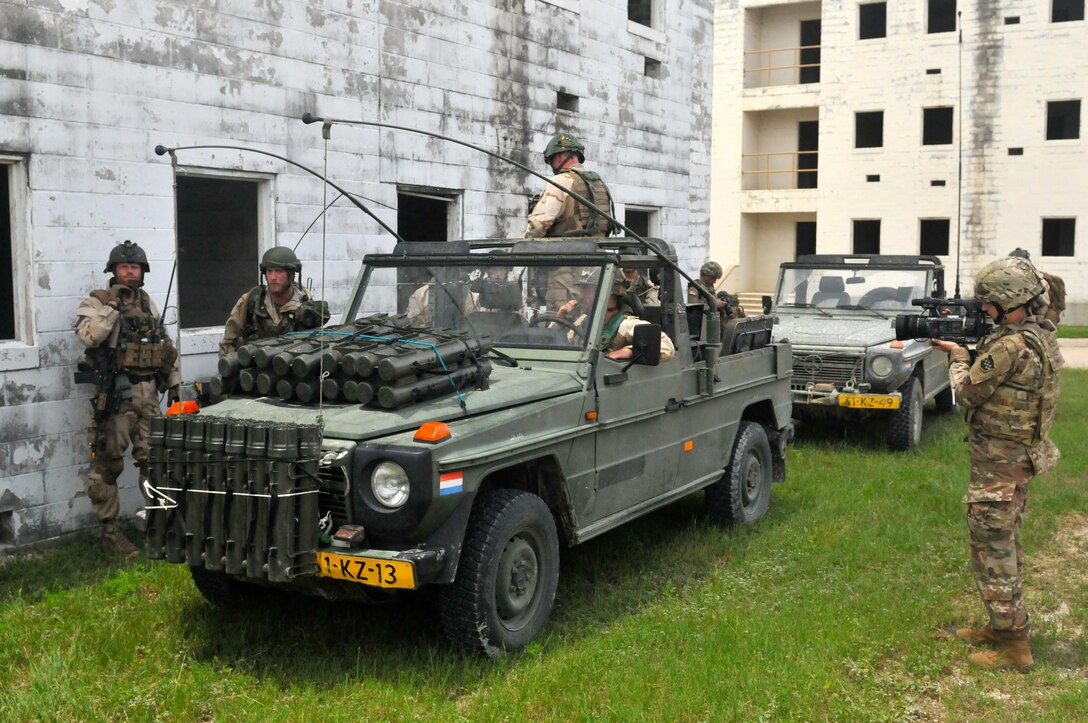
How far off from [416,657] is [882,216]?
25889 mm

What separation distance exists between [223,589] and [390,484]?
1.43 metres

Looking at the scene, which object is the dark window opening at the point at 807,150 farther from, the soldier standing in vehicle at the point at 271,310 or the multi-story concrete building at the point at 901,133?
the soldier standing in vehicle at the point at 271,310

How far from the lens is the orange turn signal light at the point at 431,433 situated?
4.48 metres

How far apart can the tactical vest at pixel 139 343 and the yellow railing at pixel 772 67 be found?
26.5 m

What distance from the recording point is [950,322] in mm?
5230

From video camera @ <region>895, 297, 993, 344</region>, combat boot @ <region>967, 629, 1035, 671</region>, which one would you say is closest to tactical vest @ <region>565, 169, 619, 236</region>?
video camera @ <region>895, 297, 993, 344</region>

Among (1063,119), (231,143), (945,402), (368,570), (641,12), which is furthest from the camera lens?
(1063,119)

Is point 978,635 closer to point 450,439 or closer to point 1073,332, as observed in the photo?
point 450,439

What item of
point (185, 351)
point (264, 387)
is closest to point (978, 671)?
point (264, 387)

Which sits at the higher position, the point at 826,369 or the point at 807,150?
the point at 807,150

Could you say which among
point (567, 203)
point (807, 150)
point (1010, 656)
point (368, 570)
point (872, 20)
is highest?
point (872, 20)

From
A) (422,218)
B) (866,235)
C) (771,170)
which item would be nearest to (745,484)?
(422,218)

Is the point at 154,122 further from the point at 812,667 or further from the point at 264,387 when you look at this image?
the point at 812,667

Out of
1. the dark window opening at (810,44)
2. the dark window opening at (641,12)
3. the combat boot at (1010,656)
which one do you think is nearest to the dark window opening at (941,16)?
the dark window opening at (810,44)
